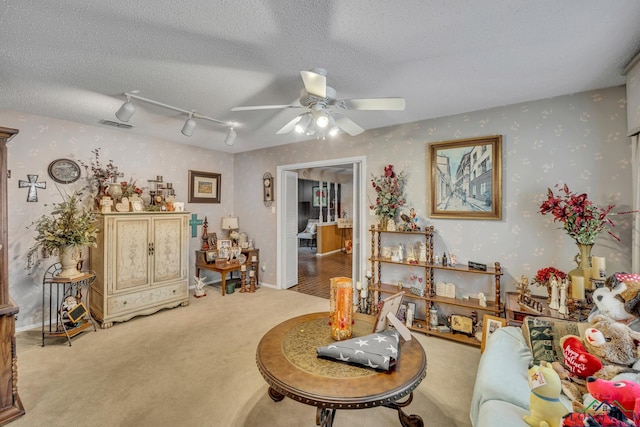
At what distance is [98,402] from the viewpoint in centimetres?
187

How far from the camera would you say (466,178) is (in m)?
2.89

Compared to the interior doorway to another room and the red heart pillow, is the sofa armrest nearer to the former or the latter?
the red heart pillow

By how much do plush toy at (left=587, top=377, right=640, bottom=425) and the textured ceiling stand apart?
1.79 meters

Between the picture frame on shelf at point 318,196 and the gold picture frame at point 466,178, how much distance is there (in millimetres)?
5492

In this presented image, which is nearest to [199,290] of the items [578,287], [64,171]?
[64,171]

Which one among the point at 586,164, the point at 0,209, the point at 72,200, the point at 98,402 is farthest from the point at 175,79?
the point at 586,164

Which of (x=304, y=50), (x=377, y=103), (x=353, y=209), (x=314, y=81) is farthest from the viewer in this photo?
(x=353, y=209)

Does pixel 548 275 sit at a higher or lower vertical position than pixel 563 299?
higher

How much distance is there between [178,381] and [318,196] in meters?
6.72

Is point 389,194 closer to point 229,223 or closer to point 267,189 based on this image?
point 267,189

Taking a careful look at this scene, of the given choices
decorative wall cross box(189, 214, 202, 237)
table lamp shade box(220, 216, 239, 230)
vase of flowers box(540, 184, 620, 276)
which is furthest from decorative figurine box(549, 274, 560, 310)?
decorative wall cross box(189, 214, 202, 237)

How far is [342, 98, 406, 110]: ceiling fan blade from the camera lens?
6.01ft

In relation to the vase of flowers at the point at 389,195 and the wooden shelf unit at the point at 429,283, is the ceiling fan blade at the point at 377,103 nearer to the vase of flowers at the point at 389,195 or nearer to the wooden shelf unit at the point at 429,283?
the vase of flowers at the point at 389,195

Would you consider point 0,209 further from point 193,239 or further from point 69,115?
point 193,239
